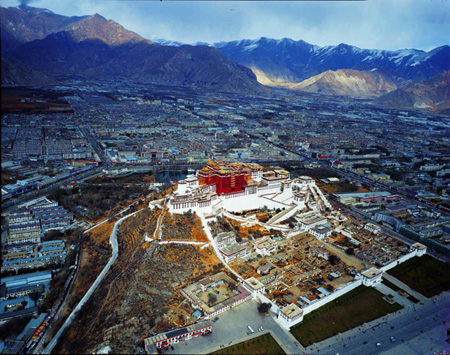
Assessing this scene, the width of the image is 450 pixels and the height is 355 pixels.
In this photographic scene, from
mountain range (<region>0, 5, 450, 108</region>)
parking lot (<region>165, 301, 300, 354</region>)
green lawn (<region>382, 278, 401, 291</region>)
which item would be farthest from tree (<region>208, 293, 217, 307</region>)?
mountain range (<region>0, 5, 450, 108</region>)

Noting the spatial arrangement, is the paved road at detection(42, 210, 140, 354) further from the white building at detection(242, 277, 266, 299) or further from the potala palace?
the white building at detection(242, 277, 266, 299)

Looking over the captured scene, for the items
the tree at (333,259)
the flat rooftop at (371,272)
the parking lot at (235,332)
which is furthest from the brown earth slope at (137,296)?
the flat rooftop at (371,272)

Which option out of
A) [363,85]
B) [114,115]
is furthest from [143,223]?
[363,85]

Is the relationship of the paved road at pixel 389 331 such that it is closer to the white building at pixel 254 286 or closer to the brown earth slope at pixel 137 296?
the white building at pixel 254 286

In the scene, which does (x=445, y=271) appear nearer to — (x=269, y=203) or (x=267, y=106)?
(x=269, y=203)

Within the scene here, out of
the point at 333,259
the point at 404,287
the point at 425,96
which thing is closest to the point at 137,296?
the point at 333,259
